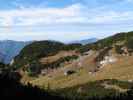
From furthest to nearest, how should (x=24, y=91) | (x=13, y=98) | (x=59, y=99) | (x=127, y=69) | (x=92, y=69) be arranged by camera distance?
(x=92, y=69)
(x=127, y=69)
(x=59, y=99)
(x=24, y=91)
(x=13, y=98)

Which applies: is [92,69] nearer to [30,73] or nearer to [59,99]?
[30,73]

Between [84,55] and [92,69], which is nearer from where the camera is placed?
[92,69]

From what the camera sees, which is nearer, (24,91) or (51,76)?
(24,91)

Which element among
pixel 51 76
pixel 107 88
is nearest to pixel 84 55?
pixel 51 76

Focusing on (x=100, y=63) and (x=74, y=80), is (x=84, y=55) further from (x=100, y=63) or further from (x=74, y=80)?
(x=74, y=80)

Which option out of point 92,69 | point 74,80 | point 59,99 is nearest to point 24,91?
point 59,99

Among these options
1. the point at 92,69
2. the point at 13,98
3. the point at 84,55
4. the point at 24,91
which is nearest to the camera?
the point at 13,98

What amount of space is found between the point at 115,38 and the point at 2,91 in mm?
135484

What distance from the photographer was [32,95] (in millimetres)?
55469

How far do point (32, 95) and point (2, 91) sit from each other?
332 inches

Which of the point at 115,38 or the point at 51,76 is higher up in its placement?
the point at 115,38

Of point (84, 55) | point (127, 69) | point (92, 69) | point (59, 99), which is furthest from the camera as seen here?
point (84, 55)

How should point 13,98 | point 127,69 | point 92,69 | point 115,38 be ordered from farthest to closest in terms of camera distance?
point 115,38, point 92,69, point 127,69, point 13,98

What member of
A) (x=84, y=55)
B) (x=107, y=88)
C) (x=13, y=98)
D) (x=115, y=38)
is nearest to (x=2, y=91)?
(x=13, y=98)
